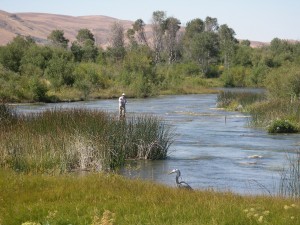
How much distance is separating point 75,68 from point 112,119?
6783 cm

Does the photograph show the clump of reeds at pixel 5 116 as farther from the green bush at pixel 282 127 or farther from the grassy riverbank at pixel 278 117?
the grassy riverbank at pixel 278 117

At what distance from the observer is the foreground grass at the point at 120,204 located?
10.2m

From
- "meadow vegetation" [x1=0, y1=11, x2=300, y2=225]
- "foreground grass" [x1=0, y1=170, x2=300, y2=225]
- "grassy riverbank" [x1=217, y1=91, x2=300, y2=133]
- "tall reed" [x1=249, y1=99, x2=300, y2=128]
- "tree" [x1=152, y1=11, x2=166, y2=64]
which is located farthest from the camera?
"tree" [x1=152, y1=11, x2=166, y2=64]

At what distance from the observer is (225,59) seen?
14050cm

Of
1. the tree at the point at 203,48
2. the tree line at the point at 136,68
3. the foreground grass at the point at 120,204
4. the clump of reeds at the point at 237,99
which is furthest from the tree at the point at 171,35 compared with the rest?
the foreground grass at the point at 120,204

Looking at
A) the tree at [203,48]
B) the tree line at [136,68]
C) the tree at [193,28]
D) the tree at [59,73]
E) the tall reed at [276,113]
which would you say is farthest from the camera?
the tree at [193,28]

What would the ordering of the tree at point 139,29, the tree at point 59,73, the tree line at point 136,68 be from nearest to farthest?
the tree line at point 136,68 → the tree at point 59,73 → the tree at point 139,29

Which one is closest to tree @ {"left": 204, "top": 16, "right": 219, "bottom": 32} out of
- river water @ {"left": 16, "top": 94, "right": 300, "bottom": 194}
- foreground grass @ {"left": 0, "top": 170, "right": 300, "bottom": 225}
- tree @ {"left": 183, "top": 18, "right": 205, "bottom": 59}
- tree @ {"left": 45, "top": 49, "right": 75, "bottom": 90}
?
tree @ {"left": 183, "top": 18, "right": 205, "bottom": 59}

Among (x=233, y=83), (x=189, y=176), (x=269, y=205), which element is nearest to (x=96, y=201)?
(x=269, y=205)

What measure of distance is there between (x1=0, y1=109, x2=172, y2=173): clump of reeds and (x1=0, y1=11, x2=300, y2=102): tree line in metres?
15.8

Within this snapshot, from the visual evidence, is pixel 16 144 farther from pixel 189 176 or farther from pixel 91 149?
pixel 189 176

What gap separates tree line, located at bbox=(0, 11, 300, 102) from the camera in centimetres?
7081

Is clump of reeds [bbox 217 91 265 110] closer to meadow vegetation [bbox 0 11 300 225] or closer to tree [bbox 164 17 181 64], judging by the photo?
meadow vegetation [bbox 0 11 300 225]

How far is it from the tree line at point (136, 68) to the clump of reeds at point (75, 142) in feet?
51.9
